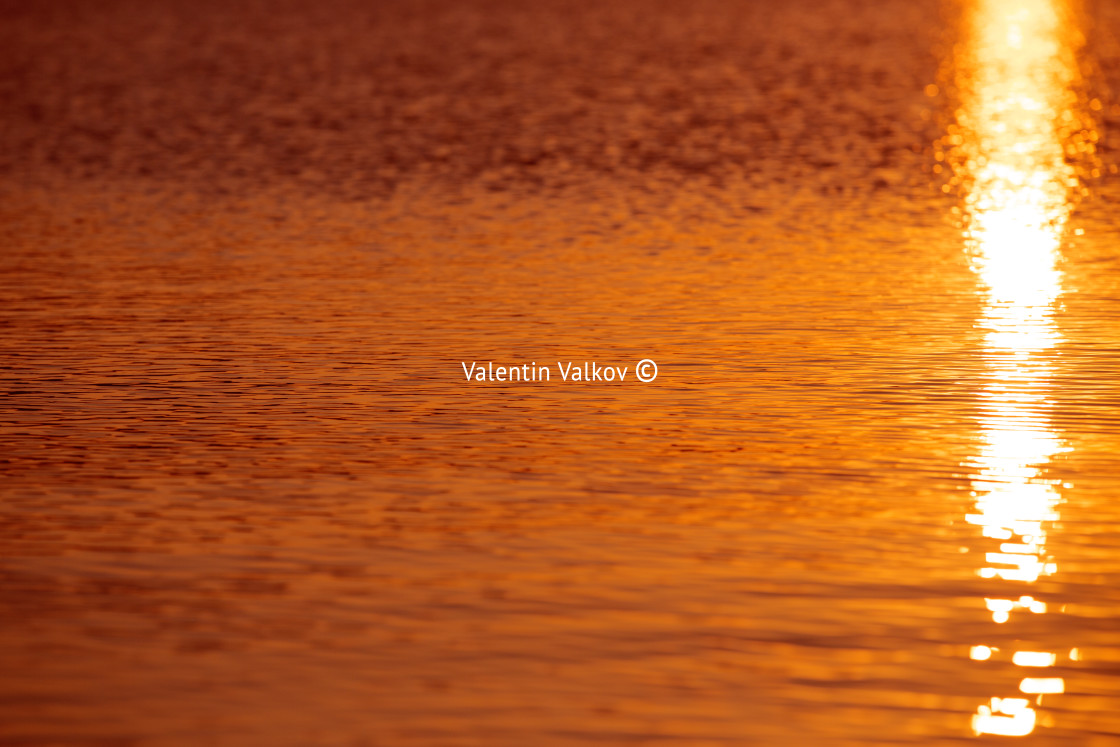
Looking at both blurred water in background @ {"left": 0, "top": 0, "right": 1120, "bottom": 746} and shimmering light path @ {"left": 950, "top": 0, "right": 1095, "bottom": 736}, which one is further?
shimmering light path @ {"left": 950, "top": 0, "right": 1095, "bottom": 736}

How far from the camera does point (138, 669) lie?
8.91 metres

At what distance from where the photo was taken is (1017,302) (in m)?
17.4

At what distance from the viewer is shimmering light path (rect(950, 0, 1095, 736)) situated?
31.8 ft

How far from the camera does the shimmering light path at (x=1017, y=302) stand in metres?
9.69

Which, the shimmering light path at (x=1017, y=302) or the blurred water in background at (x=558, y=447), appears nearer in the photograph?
the blurred water in background at (x=558, y=447)

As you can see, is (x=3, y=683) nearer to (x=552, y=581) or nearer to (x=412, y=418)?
(x=552, y=581)

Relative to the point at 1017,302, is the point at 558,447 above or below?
below

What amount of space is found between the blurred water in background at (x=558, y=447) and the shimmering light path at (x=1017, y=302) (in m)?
0.04

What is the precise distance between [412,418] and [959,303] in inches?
237

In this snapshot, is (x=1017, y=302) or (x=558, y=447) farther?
(x=1017, y=302)

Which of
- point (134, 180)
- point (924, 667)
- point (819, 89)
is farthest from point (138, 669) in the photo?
point (819, 89)

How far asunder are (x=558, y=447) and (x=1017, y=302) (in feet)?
20.9

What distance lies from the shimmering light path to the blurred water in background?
4 cm

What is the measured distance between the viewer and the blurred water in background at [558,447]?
28.5 ft
